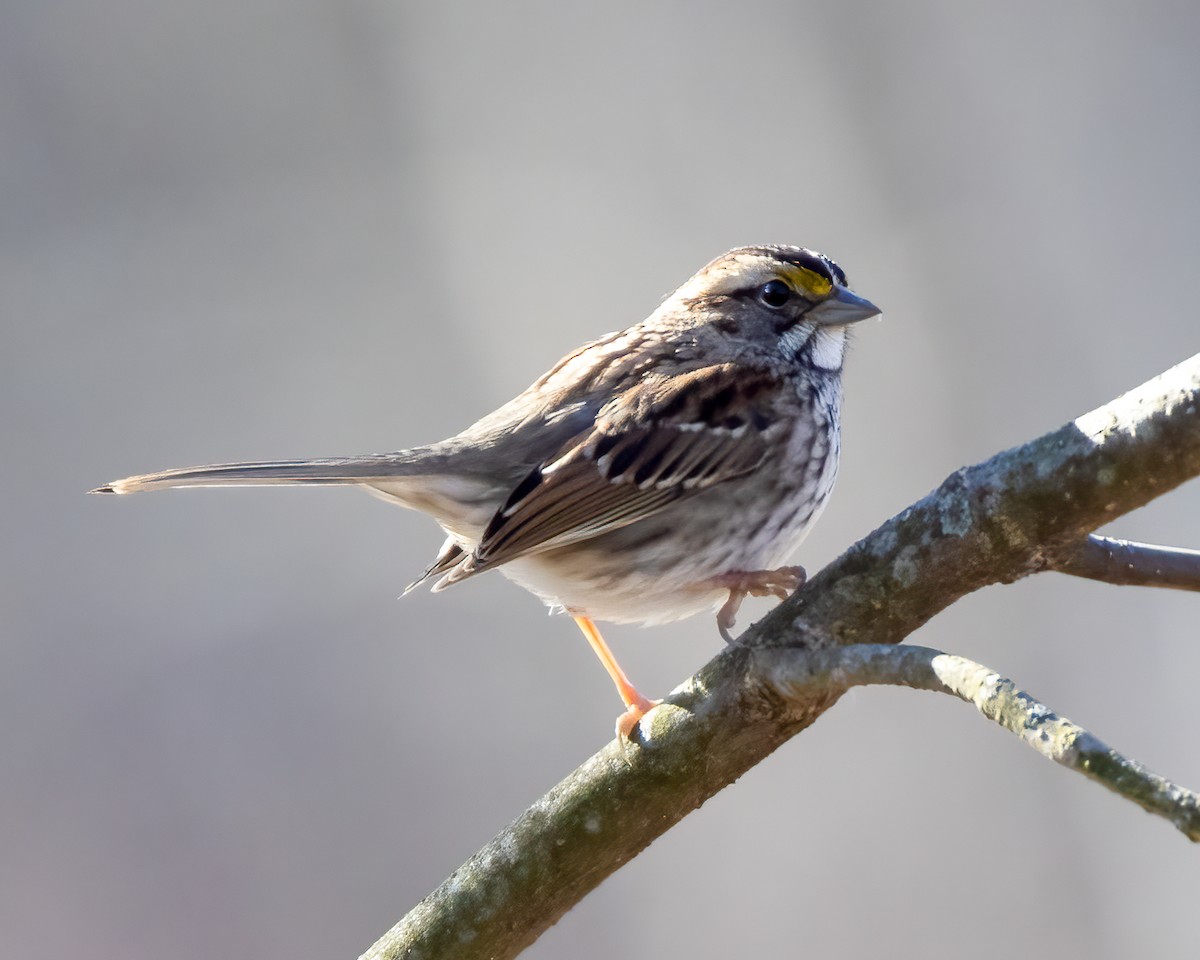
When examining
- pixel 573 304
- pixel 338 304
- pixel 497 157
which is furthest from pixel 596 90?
pixel 338 304

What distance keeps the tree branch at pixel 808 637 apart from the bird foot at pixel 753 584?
48 centimetres

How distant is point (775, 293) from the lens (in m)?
2.77

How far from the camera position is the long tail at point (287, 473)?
207 cm

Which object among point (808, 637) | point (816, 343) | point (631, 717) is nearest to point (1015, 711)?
point (808, 637)

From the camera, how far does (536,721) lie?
4344mm

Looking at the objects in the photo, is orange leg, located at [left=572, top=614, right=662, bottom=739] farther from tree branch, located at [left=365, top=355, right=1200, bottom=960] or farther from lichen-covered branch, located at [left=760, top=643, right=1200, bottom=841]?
lichen-covered branch, located at [left=760, top=643, right=1200, bottom=841]

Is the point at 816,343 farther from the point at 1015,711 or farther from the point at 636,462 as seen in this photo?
the point at 1015,711

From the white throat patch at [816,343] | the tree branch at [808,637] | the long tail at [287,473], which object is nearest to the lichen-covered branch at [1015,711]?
the tree branch at [808,637]

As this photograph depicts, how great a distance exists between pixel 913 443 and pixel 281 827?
7.70 feet

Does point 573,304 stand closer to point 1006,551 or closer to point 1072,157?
point 1072,157

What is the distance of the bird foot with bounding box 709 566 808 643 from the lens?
222cm

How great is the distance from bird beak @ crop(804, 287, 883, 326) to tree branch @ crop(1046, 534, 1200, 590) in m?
1.21

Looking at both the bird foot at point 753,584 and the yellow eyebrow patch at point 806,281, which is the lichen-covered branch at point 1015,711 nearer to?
the bird foot at point 753,584

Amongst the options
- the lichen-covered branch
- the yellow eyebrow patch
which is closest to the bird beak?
the yellow eyebrow patch
